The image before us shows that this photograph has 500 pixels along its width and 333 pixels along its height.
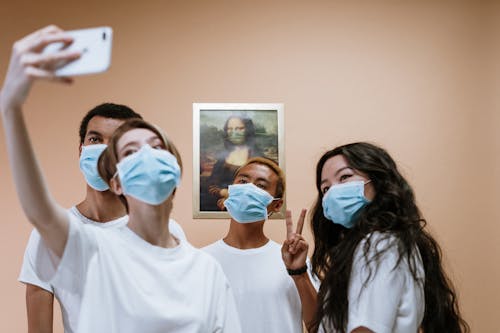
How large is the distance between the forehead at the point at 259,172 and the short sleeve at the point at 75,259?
1.15m

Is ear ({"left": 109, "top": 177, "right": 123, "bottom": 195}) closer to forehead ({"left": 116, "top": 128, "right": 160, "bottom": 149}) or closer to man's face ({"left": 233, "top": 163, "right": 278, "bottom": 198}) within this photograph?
forehead ({"left": 116, "top": 128, "right": 160, "bottom": 149})

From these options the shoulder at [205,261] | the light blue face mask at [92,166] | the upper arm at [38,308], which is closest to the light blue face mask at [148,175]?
the shoulder at [205,261]

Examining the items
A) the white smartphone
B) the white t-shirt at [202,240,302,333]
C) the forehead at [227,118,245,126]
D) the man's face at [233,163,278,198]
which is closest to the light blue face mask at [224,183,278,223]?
the man's face at [233,163,278,198]

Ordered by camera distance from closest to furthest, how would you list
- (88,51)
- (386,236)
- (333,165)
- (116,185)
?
1. (88,51)
2. (116,185)
3. (386,236)
4. (333,165)

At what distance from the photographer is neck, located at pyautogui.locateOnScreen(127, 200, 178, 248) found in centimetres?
154

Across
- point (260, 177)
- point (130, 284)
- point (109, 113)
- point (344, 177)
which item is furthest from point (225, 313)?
point (109, 113)

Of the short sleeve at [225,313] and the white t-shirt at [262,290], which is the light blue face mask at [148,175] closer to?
the short sleeve at [225,313]

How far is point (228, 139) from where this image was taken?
2963mm

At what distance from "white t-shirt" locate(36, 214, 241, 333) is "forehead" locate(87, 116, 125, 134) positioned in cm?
75

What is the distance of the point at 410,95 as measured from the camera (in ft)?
10.0

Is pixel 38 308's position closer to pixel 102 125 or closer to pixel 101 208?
pixel 101 208

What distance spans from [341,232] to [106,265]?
110 cm

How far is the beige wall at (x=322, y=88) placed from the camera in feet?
9.63

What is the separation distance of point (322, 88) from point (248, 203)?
3.27 ft
